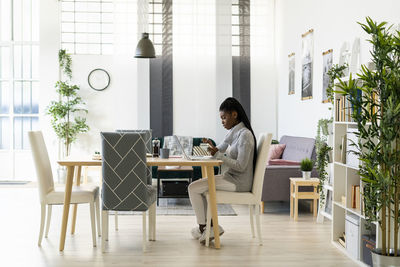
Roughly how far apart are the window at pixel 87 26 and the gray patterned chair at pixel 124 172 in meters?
5.02

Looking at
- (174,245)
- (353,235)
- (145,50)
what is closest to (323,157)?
(353,235)

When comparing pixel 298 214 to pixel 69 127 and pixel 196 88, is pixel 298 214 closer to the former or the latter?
pixel 196 88

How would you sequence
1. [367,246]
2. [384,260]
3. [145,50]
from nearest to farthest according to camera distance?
[384,260], [367,246], [145,50]

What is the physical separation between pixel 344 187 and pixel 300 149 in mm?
2087

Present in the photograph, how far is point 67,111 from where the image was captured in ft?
27.3

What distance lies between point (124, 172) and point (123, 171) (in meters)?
0.01

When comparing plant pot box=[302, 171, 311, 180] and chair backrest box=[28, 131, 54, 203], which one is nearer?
chair backrest box=[28, 131, 54, 203]

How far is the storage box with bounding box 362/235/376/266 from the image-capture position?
3.63 metres

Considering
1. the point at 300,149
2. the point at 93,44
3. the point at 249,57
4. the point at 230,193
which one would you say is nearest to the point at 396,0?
the point at 230,193

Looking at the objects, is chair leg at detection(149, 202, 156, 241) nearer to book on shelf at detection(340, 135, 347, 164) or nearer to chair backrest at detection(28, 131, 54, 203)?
chair backrest at detection(28, 131, 54, 203)

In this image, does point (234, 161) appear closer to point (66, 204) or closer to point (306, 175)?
point (66, 204)

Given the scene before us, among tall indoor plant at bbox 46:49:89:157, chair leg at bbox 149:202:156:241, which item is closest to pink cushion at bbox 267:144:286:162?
chair leg at bbox 149:202:156:241

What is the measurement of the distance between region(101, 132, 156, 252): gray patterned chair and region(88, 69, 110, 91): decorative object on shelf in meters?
4.75

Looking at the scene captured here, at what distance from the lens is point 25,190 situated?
301 inches
